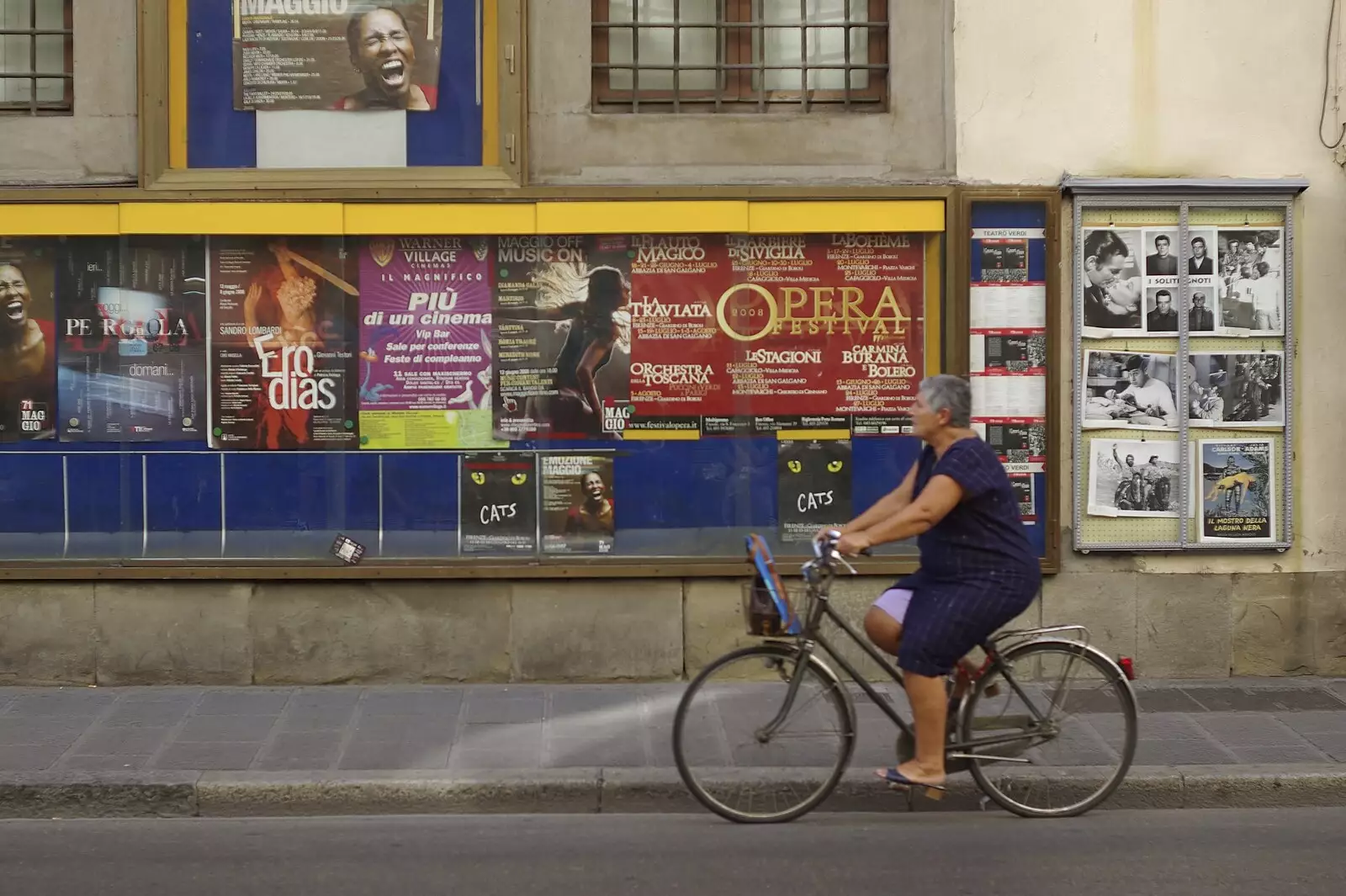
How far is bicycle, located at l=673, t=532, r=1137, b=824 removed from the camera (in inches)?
226

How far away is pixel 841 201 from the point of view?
837 centimetres

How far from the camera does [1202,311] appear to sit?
332 inches

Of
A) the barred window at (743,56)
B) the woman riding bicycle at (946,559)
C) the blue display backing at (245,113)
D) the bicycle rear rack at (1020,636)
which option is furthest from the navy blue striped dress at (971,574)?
the blue display backing at (245,113)

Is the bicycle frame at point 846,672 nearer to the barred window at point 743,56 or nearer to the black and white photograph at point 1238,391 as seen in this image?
the black and white photograph at point 1238,391

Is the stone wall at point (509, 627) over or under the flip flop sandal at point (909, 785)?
over

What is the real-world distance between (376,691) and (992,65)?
5.27m

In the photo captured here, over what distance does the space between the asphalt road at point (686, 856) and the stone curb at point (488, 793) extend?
3.9 inches

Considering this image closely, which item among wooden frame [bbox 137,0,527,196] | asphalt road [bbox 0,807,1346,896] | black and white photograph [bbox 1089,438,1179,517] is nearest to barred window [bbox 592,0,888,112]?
wooden frame [bbox 137,0,527,196]

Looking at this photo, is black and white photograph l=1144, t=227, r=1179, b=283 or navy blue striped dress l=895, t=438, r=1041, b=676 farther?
black and white photograph l=1144, t=227, r=1179, b=283

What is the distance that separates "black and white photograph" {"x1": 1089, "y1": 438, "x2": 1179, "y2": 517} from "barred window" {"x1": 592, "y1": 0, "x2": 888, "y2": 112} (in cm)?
260

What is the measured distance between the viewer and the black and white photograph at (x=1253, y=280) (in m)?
8.41

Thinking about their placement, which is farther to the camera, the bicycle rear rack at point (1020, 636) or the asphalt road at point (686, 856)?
the bicycle rear rack at point (1020, 636)

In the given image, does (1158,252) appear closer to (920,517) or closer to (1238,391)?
A: (1238,391)

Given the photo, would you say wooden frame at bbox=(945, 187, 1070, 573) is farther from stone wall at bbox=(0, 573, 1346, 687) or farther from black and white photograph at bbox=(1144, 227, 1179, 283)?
stone wall at bbox=(0, 573, 1346, 687)
